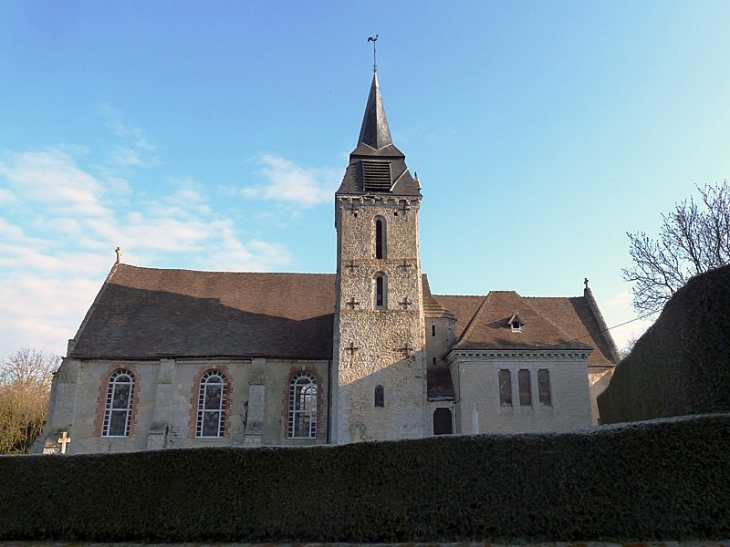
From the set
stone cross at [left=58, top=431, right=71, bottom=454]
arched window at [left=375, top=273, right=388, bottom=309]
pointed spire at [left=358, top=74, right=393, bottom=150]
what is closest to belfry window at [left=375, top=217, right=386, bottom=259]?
arched window at [left=375, top=273, right=388, bottom=309]

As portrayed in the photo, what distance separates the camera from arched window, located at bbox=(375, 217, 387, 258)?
26.1 meters

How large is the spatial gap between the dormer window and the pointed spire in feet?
35.5

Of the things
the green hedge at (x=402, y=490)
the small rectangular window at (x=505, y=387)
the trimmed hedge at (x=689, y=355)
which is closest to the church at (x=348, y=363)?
the small rectangular window at (x=505, y=387)

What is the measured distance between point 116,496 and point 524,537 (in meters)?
8.83

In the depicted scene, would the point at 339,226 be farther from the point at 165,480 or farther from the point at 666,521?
the point at 666,521

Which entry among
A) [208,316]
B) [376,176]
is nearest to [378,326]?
[376,176]

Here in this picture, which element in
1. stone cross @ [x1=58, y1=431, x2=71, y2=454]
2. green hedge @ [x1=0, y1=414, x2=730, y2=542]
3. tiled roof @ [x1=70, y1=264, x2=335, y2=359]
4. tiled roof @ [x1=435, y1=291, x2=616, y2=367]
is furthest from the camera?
tiled roof @ [x1=70, y1=264, x2=335, y2=359]

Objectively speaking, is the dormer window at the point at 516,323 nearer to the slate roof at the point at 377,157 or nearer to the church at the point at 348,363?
the church at the point at 348,363

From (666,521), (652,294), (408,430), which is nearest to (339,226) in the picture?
A: (408,430)

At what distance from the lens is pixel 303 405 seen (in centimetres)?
2612

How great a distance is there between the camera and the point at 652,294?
2588 cm

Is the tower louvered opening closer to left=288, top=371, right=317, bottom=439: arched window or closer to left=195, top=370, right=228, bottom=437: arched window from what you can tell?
left=288, top=371, right=317, bottom=439: arched window

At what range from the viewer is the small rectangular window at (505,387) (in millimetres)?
23484

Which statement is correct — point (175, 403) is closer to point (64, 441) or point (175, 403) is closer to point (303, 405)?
point (64, 441)
